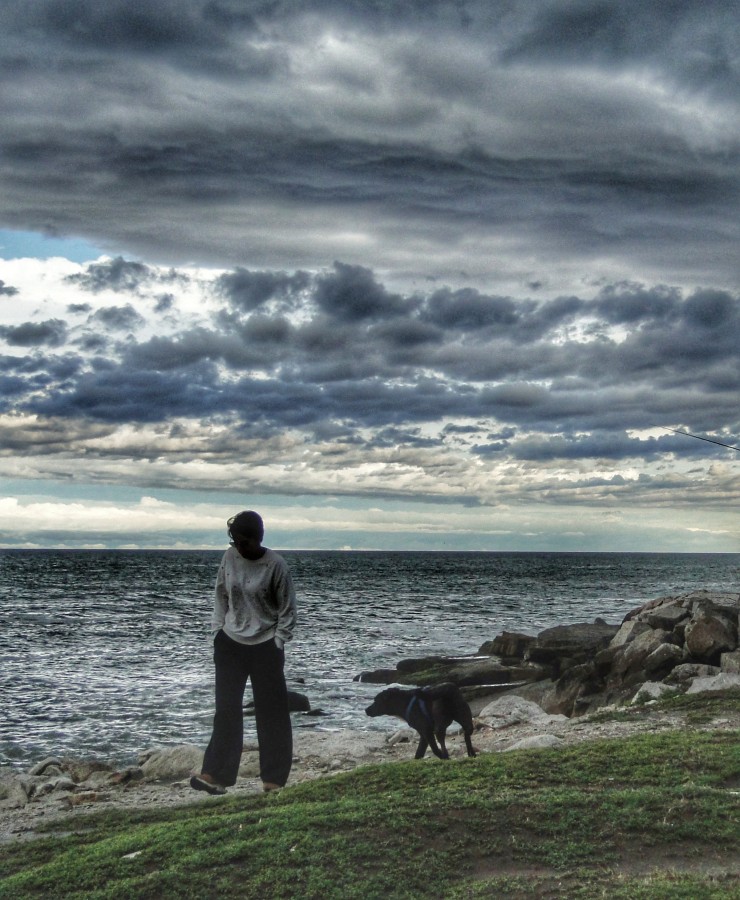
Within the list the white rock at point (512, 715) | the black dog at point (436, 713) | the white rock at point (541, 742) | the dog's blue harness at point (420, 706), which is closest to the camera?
the black dog at point (436, 713)

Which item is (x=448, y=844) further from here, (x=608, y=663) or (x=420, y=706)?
(x=608, y=663)

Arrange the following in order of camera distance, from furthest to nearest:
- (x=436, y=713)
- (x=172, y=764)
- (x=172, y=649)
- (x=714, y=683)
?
(x=172, y=649) → (x=714, y=683) → (x=172, y=764) → (x=436, y=713)

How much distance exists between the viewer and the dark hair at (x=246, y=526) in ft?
26.5

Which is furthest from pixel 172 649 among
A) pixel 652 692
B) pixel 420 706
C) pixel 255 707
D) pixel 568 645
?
pixel 255 707

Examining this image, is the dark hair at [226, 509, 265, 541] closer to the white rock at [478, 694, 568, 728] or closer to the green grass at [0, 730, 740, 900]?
the green grass at [0, 730, 740, 900]

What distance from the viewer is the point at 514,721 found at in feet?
53.2

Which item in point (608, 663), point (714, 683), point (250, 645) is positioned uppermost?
point (250, 645)

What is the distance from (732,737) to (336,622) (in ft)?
122

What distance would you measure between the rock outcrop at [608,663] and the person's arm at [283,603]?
354 inches

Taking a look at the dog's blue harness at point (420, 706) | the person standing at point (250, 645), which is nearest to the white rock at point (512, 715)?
the dog's blue harness at point (420, 706)

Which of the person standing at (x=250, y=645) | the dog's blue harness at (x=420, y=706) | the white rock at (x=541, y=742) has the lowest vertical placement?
the white rock at (x=541, y=742)

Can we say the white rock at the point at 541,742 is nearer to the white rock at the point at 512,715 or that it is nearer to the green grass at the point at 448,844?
the green grass at the point at 448,844

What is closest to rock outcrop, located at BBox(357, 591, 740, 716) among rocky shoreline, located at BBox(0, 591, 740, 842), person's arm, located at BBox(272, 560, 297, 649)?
rocky shoreline, located at BBox(0, 591, 740, 842)

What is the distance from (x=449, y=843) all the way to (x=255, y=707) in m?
2.79
